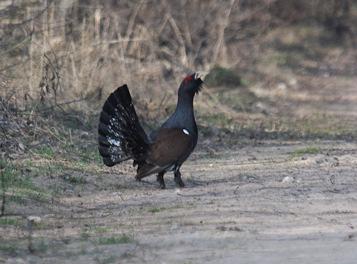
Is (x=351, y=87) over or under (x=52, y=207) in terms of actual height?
under

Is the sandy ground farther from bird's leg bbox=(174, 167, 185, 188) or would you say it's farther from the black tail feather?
the black tail feather

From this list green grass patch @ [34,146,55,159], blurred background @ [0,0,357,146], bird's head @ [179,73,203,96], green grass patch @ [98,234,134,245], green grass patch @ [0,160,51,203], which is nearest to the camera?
green grass patch @ [98,234,134,245]

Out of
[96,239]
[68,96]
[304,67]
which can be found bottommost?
[304,67]

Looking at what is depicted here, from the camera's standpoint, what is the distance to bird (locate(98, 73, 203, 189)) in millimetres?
10453

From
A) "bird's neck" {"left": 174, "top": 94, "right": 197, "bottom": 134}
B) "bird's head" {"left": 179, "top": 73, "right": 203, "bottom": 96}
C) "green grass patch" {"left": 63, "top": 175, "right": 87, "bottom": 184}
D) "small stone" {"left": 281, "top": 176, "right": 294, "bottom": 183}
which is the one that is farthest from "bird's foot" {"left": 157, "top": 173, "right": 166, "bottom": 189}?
"small stone" {"left": 281, "top": 176, "right": 294, "bottom": 183}

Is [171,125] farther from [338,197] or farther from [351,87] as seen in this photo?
[351,87]

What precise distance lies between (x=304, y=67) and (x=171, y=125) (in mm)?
14882

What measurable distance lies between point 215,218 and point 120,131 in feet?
7.77

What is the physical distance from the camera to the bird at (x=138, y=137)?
10453mm

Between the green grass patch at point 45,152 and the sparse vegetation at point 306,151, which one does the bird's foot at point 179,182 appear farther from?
the sparse vegetation at point 306,151

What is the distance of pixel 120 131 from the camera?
1066 centimetres

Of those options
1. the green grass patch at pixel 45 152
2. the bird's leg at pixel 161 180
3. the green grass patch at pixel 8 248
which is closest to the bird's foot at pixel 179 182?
the bird's leg at pixel 161 180

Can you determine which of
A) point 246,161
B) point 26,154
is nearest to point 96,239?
point 26,154

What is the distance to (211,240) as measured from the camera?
7.81 meters
